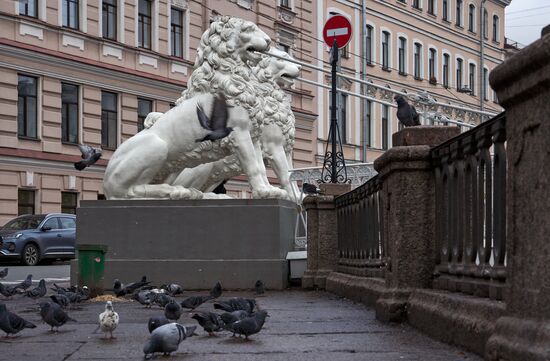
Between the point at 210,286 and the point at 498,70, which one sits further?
the point at 210,286

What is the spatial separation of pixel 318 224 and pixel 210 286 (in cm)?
158

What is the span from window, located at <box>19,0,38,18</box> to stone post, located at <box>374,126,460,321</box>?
25.4 metres

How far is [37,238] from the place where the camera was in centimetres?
2772

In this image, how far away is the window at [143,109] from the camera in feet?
116

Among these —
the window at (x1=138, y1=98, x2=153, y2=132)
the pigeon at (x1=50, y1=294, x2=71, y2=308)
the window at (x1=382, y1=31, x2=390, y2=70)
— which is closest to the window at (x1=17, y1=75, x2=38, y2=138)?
the window at (x1=138, y1=98, x2=153, y2=132)

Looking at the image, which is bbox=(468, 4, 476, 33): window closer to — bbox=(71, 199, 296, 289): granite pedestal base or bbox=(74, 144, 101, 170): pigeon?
bbox=(74, 144, 101, 170): pigeon

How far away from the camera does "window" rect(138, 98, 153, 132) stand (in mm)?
35500

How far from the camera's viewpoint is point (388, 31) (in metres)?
53.8

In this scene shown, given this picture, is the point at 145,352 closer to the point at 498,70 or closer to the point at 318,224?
the point at 498,70

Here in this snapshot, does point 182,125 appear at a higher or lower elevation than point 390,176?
higher

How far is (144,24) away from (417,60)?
23.9 meters

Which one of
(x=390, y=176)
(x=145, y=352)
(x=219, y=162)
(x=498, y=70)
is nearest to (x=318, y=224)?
(x=219, y=162)

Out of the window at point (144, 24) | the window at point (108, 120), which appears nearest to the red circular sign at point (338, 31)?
the window at point (108, 120)

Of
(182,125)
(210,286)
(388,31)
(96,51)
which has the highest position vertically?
(388,31)
